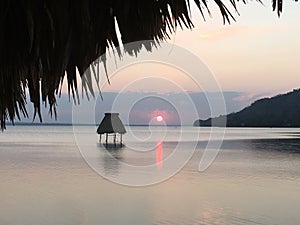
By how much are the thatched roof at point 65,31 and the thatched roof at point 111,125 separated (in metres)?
39.3

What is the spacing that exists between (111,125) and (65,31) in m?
40.0

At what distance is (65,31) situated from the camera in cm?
118

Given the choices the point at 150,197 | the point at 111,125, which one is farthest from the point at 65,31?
the point at 111,125

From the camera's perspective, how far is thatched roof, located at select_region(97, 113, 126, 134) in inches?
1607

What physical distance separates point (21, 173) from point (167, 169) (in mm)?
10530

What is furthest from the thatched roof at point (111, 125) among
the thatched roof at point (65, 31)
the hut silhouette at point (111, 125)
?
the thatched roof at point (65, 31)

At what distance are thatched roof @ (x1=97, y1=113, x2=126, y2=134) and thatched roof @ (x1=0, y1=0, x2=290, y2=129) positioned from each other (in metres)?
39.3

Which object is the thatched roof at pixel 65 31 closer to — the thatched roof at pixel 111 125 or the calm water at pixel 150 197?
the calm water at pixel 150 197

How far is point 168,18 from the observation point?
1.48 m

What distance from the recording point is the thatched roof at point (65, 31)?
3.90 feet

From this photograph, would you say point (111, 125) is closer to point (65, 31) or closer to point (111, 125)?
point (111, 125)

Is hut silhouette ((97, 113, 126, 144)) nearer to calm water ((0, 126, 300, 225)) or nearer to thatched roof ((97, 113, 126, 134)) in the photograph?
thatched roof ((97, 113, 126, 134))

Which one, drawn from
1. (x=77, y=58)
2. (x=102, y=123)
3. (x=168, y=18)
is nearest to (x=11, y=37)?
(x=77, y=58)

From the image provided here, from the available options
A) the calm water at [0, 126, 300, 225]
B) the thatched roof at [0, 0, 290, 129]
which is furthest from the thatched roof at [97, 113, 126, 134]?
the thatched roof at [0, 0, 290, 129]
